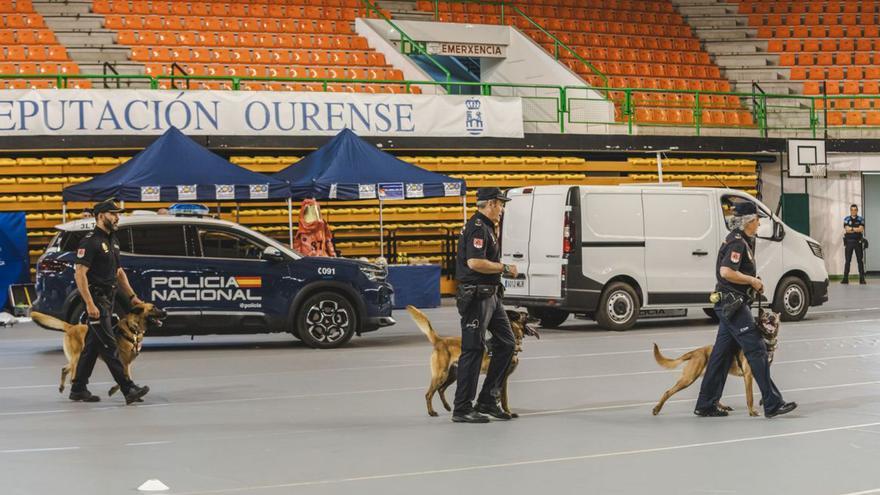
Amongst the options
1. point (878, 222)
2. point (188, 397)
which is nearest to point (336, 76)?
point (878, 222)

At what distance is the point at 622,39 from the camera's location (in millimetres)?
33594

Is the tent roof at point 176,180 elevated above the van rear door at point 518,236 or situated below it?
above

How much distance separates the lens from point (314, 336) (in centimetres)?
1623

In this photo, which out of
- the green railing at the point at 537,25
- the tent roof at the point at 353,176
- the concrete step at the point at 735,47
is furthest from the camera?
the concrete step at the point at 735,47

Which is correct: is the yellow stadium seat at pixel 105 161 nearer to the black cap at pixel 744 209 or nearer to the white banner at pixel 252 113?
the white banner at pixel 252 113

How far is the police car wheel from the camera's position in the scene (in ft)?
53.1

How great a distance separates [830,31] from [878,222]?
5768 millimetres

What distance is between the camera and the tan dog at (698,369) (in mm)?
9828

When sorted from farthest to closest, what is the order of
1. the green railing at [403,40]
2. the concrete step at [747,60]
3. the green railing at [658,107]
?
the concrete step at [747,60], the green railing at [403,40], the green railing at [658,107]

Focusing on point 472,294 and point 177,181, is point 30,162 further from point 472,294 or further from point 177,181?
point 472,294

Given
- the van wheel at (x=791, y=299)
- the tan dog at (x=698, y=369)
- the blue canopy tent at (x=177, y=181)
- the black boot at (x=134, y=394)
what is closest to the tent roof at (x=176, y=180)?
the blue canopy tent at (x=177, y=181)

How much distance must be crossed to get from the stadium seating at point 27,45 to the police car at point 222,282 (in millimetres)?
10391

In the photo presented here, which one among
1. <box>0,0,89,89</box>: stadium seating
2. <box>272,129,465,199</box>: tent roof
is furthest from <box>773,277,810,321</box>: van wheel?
<box>0,0,89,89</box>: stadium seating

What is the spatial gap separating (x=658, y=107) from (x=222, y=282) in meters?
14.6
